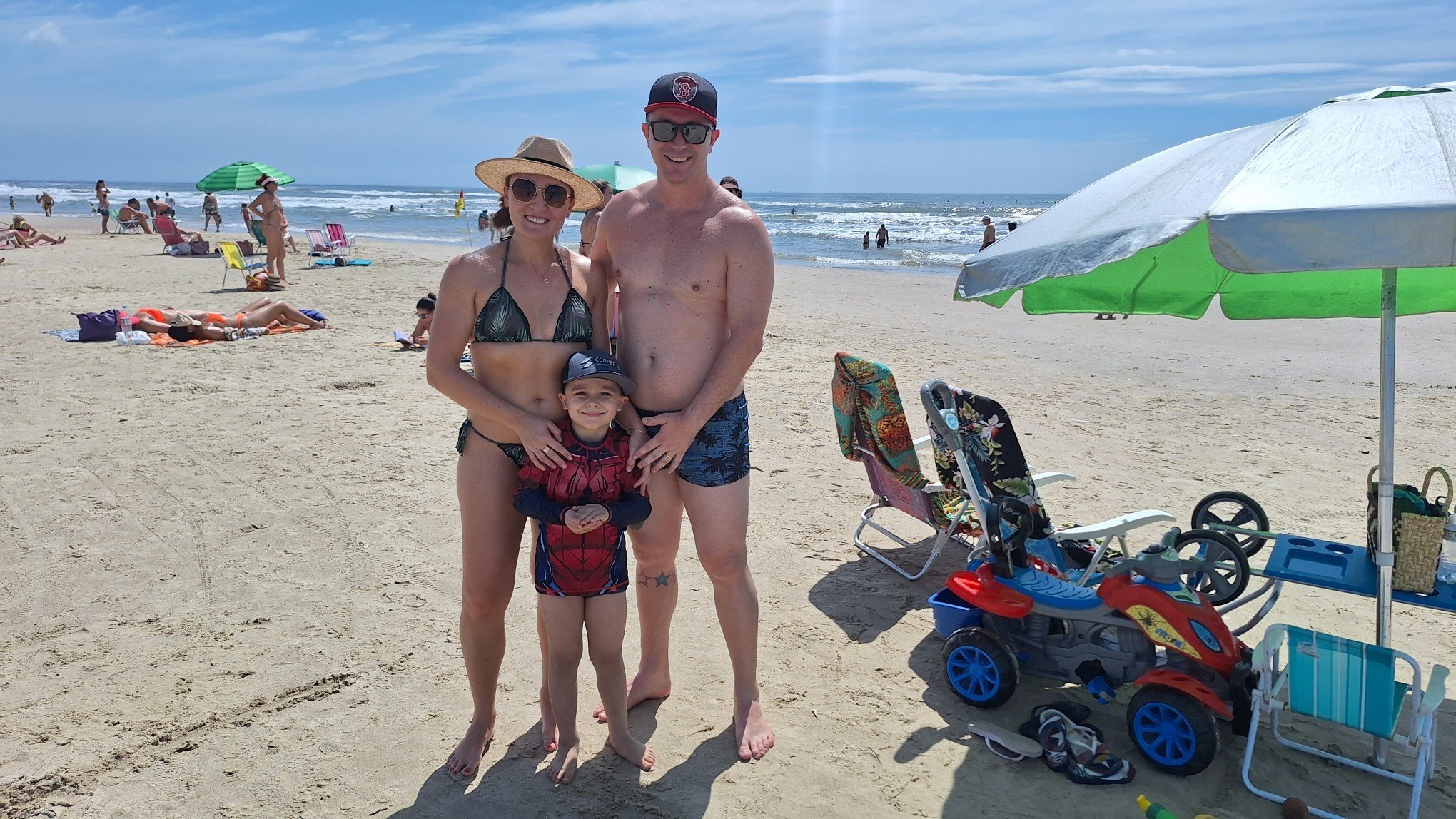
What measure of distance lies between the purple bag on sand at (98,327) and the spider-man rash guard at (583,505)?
9495mm

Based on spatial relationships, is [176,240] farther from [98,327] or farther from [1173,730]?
[1173,730]

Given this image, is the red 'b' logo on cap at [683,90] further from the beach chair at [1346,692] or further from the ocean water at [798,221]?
the ocean water at [798,221]

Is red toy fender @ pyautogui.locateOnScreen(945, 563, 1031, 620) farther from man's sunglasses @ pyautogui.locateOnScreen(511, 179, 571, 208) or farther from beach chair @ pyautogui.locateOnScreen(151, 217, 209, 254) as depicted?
beach chair @ pyautogui.locateOnScreen(151, 217, 209, 254)

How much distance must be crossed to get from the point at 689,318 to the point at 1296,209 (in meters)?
1.77

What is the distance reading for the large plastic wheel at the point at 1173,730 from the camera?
3043 mm

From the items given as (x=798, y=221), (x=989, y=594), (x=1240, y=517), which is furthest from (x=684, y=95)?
(x=798, y=221)

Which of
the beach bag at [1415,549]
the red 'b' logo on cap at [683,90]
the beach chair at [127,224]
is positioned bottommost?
the beach bag at [1415,549]

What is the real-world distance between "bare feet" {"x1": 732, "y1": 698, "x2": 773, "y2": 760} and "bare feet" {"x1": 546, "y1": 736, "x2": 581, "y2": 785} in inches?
23.4

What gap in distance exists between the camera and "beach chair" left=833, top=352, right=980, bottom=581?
4695mm

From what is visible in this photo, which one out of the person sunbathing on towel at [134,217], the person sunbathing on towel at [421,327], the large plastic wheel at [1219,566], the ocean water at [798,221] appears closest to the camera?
the large plastic wheel at [1219,566]

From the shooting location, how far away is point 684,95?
284 centimetres

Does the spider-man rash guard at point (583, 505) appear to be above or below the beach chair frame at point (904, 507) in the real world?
above

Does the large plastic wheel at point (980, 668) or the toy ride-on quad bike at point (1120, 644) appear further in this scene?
the large plastic wheel at point (980, 668)


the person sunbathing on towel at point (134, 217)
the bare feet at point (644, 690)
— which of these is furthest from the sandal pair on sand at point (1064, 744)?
the person sunbathing on towel at point (134, 217)
